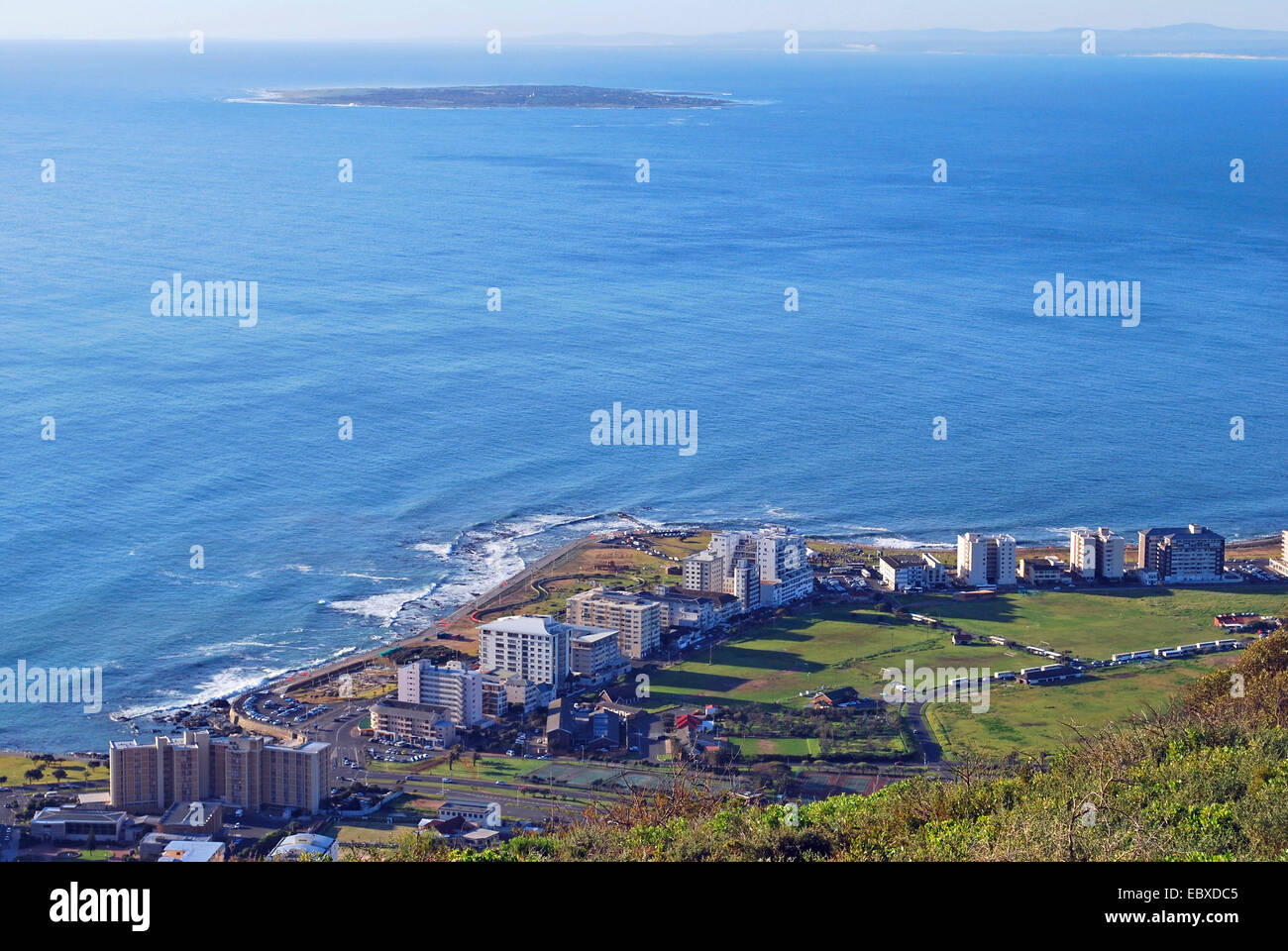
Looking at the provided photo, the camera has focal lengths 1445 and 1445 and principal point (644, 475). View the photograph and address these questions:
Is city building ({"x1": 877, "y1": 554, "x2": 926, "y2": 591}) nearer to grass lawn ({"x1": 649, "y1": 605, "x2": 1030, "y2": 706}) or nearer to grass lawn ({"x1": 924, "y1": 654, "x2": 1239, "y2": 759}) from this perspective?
grass lawn ({"x1": 649, "y1": 605, "x2": 1030, "y2": 706})

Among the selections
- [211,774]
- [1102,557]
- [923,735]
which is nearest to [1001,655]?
[923,735]

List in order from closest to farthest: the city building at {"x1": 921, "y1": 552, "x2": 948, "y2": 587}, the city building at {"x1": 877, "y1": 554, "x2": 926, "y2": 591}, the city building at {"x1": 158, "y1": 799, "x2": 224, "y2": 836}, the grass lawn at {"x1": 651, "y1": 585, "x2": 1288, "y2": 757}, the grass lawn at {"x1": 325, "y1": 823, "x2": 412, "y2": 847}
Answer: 1. the grass lawn at {"x1": 325, "y1": 823, "x2": 412, "y2": 847}
2. the city building at {"x1": 158, "y1": 799, "x2": 224, "y2": 836}
3. the grass lawn at {"x1": 651, "y1": 585, "x2": 1288, "y2": 757}
4. the city building at {"x1": 877, "y1": 554, "x2": 926, "y2": 591}
5. the city building at {"x1": 921, "y1": 552, "x2": 948, "y2": 587}

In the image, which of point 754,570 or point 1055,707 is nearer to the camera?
point 1055,707

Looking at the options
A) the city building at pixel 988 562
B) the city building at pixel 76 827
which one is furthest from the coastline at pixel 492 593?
the city building at pixel 76 827

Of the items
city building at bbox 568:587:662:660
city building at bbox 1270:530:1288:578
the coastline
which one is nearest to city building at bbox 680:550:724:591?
city building at bbox 568:587:662:660

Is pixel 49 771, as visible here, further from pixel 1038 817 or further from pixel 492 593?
pixel 1038 817
